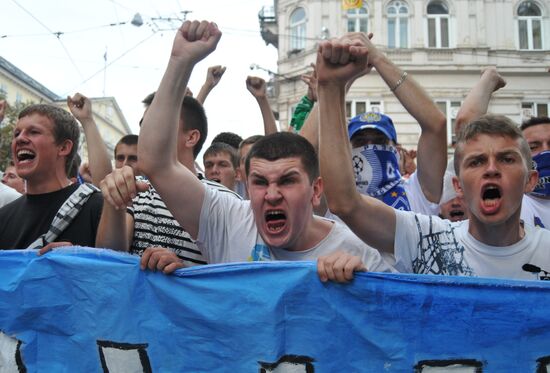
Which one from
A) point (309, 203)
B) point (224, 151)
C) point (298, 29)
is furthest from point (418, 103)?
point (298, 29)

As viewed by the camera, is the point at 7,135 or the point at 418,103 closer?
the point at 418,103

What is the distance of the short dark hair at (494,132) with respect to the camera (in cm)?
241

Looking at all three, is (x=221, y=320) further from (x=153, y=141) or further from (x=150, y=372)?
(x=153, y=141)

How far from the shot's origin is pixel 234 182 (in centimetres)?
498

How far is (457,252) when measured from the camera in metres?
2.29

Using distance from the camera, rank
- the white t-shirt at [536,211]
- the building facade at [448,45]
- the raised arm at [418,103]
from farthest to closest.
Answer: the building facade at [448,45], the white t-shirt at [536,211], the raised arm at [418,103]

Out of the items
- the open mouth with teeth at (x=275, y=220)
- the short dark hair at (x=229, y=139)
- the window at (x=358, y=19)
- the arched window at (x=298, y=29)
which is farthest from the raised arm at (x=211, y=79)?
the arched window at (x=298, y=29)

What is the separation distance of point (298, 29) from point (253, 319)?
21725 mm

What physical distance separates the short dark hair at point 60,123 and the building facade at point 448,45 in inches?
691

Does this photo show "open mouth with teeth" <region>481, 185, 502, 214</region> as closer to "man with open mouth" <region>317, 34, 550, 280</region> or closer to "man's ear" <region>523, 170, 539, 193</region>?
"man with open mouth" <region>317, 34, 550, 280</region>

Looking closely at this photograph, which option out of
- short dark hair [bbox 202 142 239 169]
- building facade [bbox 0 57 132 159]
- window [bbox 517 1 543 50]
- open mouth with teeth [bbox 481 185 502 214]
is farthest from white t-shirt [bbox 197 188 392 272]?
building facade [bbox 0 57 132 159]

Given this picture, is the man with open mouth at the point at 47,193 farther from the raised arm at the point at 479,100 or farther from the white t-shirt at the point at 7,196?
the raised arm at the point at 479,100

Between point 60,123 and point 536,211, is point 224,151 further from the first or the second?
point 536,211

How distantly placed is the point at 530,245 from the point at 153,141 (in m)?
1.54
